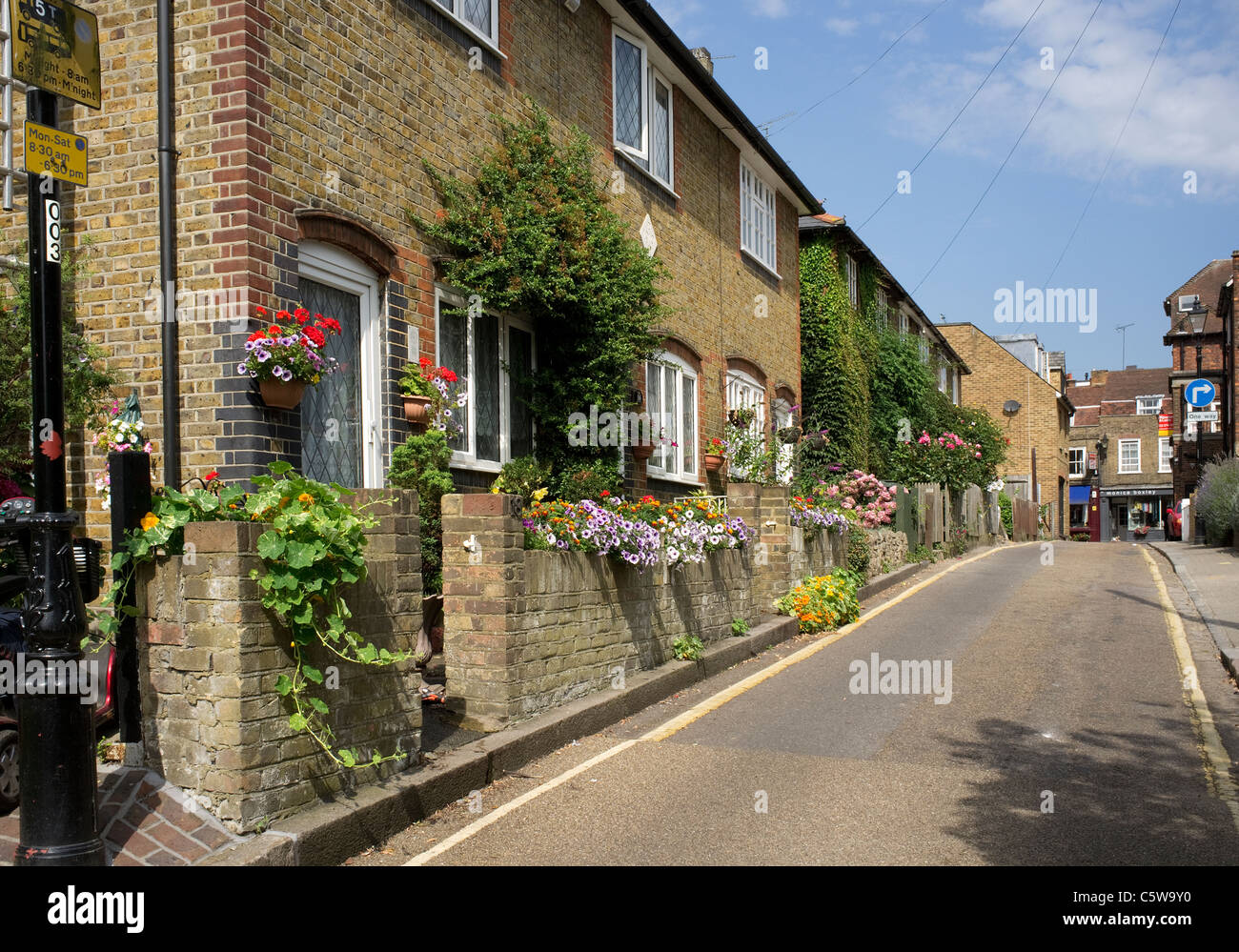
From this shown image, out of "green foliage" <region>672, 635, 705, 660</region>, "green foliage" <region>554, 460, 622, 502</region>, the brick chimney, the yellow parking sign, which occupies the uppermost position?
the brick chimney

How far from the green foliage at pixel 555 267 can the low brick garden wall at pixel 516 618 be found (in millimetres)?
2533

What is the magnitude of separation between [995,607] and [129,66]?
1264cm

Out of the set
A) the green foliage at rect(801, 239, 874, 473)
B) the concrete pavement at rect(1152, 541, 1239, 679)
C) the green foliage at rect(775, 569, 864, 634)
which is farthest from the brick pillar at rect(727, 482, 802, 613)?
the green foliage at rect(801, 239, 874, 473)

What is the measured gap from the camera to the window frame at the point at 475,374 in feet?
31.5

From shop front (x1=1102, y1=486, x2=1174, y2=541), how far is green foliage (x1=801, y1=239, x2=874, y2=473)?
51412 millimetres

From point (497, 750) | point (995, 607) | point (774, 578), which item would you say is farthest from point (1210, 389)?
point (497, 750)

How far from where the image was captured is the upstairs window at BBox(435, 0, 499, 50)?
32.2ft

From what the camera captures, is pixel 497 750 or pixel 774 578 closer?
pixel 497 750

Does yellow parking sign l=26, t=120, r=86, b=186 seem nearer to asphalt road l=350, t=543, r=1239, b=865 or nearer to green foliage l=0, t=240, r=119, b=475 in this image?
green foliage l=0, t=240, r=119, b=475

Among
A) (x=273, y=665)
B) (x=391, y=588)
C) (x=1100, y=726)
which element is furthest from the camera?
(x=1100, y=726)

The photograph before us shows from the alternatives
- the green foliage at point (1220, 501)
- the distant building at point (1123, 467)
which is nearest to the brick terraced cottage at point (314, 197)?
the green foliage at point (1220, 501)

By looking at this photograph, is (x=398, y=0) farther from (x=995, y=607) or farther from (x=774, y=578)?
(x=995, y=607)
